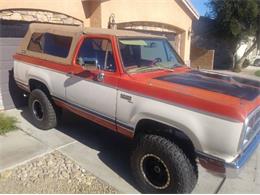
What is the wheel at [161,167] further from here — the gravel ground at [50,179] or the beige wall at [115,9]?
the beige wall at [115,9]

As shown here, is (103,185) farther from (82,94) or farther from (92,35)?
(92,35)

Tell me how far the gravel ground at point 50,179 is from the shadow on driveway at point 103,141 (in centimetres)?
47

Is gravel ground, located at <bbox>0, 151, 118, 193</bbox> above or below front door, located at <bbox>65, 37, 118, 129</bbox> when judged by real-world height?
below

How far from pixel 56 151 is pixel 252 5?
16981 millimetres

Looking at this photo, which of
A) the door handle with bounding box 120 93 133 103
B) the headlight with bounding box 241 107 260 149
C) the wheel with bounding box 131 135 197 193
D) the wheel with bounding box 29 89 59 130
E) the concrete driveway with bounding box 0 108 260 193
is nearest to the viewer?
the headlight with bounding box 241 107 260 149

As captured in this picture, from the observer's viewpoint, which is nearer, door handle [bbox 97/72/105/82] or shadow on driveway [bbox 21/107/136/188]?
door handle [bbox 97/72/105/82]

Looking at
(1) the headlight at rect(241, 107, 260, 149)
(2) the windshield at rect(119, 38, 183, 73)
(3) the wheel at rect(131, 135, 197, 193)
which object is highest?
(2) the windshield at rect(119, 38, 183, 73)

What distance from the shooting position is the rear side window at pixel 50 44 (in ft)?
17.3

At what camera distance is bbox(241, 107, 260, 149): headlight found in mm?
3162

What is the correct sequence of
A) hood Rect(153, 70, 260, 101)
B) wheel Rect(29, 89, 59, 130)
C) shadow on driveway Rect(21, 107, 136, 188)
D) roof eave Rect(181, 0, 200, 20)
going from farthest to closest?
roof eave Rect(181, 0, 200, 20) → wheel Rect(29, 89, 59, 130) → shadow on driveway Rect(21, 107, 136, 188) → hood Rect(153, 70, 260, 101)

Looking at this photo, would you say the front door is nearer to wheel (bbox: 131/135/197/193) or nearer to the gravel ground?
wheel (bbox: 131/135/197/193)

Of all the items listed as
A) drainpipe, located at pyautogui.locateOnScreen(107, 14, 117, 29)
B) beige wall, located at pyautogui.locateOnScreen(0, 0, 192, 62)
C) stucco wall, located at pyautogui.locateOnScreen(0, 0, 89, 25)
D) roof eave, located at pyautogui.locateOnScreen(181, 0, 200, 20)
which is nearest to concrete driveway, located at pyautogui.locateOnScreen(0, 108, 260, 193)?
stucco wall, located at pyautogui.locateOnScreen(0, 0, 89, 25)

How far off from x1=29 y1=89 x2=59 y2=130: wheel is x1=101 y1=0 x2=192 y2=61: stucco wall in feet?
12.0

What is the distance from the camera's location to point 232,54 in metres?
21.5
